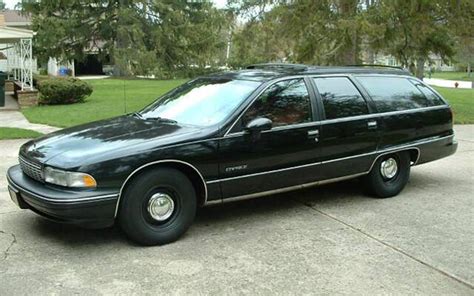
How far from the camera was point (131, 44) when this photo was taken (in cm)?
3503

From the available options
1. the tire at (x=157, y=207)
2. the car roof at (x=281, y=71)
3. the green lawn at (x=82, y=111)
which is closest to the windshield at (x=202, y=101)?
the car roof at (x=281, y=71)

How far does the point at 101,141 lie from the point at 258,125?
1486 millimetres

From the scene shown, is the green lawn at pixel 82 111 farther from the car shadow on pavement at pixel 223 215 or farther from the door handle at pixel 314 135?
the door handle at pixel 314 135

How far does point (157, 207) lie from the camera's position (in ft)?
16.3

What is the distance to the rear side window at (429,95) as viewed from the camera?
7.26m

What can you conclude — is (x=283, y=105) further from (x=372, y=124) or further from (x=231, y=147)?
(x=372, y=124)

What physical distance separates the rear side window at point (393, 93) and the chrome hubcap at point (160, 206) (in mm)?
2944

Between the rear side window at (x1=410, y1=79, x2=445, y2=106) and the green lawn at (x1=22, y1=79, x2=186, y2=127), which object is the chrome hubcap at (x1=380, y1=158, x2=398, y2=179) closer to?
the rear side window at (x1=410, y1=79, x2=445, y2=106)

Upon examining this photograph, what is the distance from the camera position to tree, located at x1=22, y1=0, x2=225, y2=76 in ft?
111

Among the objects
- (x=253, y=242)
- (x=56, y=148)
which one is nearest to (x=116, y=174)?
(x=56, y=148)

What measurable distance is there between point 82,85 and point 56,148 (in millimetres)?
14671

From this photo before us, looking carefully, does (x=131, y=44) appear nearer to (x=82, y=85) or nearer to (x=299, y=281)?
(x=82, y=85)

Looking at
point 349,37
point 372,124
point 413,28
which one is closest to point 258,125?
point 372,124

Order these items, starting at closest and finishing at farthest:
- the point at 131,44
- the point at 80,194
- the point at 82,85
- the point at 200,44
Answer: the point at 80,194, the point at 82,85, the point at 131,44, the point at 200,44
